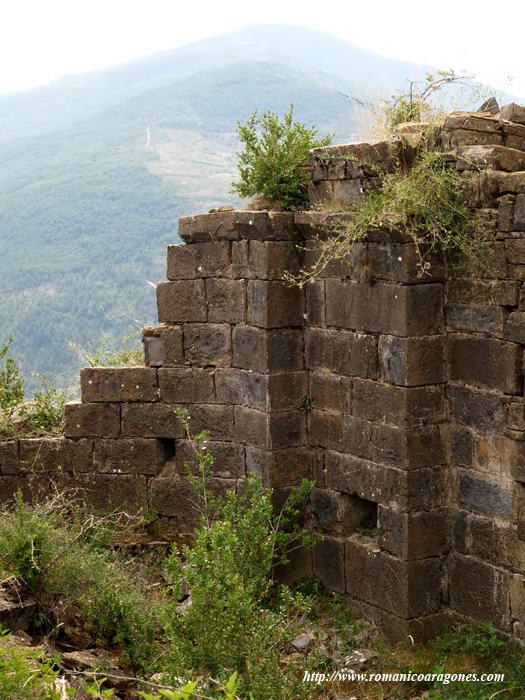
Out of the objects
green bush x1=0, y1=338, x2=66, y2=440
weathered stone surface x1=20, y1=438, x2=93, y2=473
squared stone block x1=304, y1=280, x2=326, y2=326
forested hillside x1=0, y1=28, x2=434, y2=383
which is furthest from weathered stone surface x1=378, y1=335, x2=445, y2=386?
forested hillside x1=0, y1=28, x2=434, y2=383

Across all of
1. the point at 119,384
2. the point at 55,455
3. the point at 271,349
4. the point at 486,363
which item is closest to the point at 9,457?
the point at 55,455

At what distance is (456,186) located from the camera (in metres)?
6.89

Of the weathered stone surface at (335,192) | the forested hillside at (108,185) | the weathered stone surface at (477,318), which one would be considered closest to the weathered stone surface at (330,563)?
the weathered stone surface at (477,318)

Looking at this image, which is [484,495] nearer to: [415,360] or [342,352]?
[415,360]

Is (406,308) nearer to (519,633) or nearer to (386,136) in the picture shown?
(386,136)

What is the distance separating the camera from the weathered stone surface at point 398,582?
738cm

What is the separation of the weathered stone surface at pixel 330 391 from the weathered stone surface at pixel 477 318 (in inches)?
39.8

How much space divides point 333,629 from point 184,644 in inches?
82.6

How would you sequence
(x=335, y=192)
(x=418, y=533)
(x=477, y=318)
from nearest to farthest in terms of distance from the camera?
(x=477, y=318)
(x=418, y=533)
(x=335, y=192)

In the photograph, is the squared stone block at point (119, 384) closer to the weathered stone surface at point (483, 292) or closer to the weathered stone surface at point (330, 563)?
the weathered stone surface at point (330, 563)

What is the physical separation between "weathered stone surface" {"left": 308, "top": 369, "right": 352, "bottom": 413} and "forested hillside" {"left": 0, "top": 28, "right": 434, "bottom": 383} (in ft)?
13.7

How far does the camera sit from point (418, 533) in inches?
289

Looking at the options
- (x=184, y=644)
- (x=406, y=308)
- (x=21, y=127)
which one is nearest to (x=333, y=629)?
(x=184, y=644)

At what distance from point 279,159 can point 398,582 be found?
11.6ft
